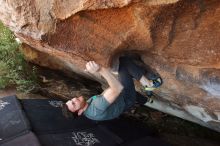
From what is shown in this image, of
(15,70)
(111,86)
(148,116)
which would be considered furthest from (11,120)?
(148,116)

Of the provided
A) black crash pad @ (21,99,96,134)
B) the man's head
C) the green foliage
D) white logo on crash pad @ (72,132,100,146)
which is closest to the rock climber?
the man's head

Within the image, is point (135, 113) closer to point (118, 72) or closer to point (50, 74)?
point (50, 74)

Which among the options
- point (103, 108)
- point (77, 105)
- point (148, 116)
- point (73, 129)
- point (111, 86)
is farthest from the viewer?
point (148, 116)

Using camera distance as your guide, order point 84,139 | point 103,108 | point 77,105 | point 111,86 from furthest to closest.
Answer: point 84,139, point 77,105, point 103,108, point 111,86

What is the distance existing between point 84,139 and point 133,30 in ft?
5.42

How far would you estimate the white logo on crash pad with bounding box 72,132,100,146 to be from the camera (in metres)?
3.76

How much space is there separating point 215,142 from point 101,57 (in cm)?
290

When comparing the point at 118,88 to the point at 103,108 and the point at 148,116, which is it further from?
the point at 148,116

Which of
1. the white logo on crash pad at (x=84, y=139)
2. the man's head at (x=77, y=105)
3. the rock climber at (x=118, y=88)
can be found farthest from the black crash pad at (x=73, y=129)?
the rock climber at (x=118, y=88)

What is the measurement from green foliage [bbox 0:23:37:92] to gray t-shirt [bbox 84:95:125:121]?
212cm

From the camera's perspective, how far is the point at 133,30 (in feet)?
8.72

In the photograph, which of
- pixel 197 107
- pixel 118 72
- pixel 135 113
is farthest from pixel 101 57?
pixel 135 113

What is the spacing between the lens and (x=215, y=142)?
505 centimetres

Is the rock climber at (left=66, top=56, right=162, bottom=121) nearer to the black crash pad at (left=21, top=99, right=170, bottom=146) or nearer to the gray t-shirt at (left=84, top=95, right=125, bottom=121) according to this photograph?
the gray t-shirt at (left=84, top=95, right=125, bottom=121)
